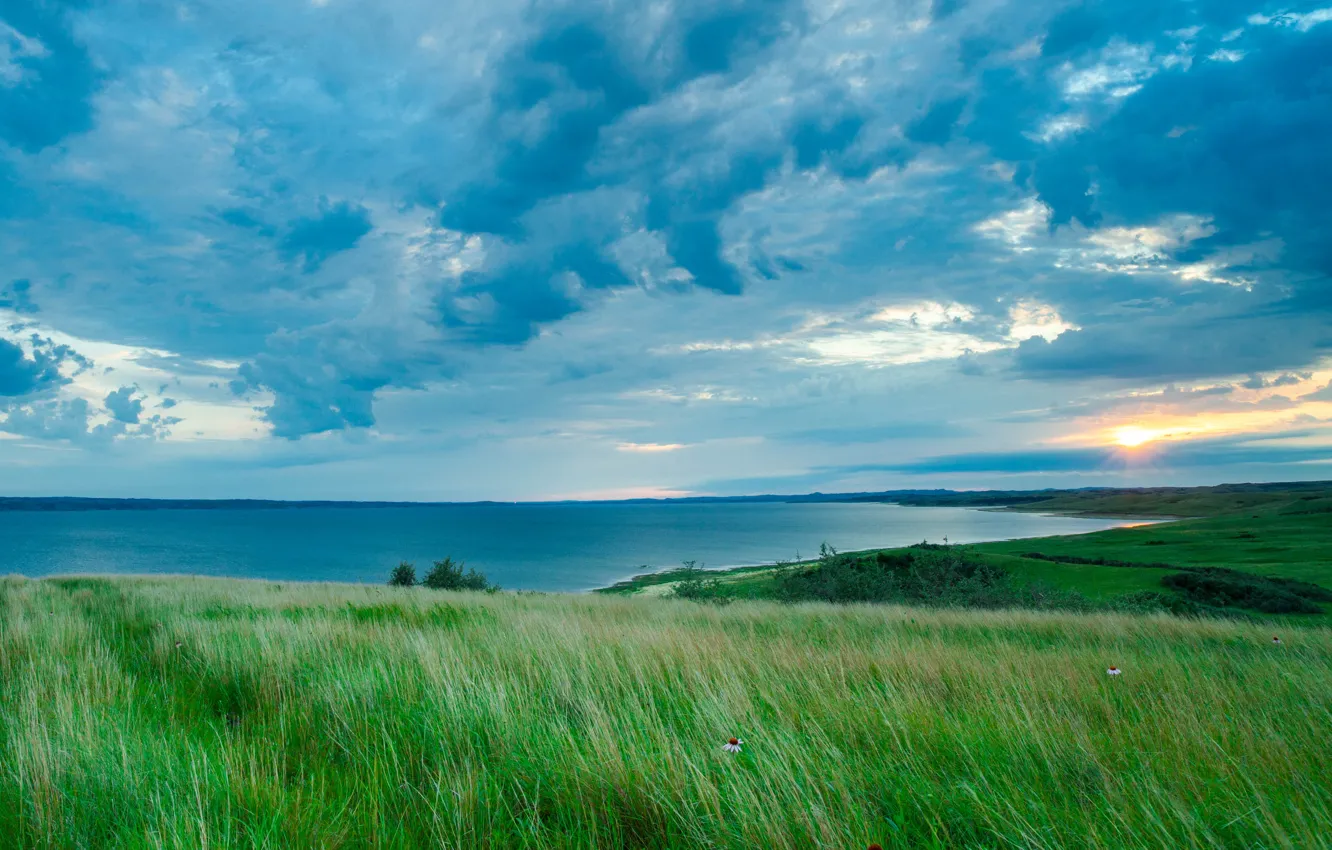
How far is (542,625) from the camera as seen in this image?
29.0 feet

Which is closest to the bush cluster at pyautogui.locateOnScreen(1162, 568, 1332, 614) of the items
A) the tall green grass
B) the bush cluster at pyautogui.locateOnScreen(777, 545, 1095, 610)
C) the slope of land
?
the slope of land

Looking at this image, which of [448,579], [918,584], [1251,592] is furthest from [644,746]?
[448,579]

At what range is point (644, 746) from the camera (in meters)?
3.49

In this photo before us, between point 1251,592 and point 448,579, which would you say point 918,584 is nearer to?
point 1251,592

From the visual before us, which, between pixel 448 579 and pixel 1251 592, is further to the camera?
pixel 448 579

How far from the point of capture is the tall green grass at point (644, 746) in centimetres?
264

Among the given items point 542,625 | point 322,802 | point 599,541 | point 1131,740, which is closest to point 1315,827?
point 1131,740

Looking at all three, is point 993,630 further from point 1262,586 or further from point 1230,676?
point 1262,586

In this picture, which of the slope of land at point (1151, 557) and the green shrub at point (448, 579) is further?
the green shrub at point (448, 579)

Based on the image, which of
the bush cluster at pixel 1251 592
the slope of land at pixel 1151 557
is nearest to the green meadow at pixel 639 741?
the bush cluster at pixel 1251 592

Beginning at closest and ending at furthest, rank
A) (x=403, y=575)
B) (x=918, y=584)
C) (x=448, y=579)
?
(x=918, y=584) < (x=403, y=575) < (x=448, y=579)

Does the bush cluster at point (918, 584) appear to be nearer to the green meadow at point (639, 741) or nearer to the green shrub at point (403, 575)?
the green meadow at point (639, 741)

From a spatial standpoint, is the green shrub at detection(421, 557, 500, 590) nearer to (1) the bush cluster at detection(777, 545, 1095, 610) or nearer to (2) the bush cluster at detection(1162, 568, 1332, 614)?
(1) the bush cluster at detection(777, 545, 1095, 610)

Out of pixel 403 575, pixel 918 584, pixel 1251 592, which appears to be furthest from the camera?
pixel 403 575
